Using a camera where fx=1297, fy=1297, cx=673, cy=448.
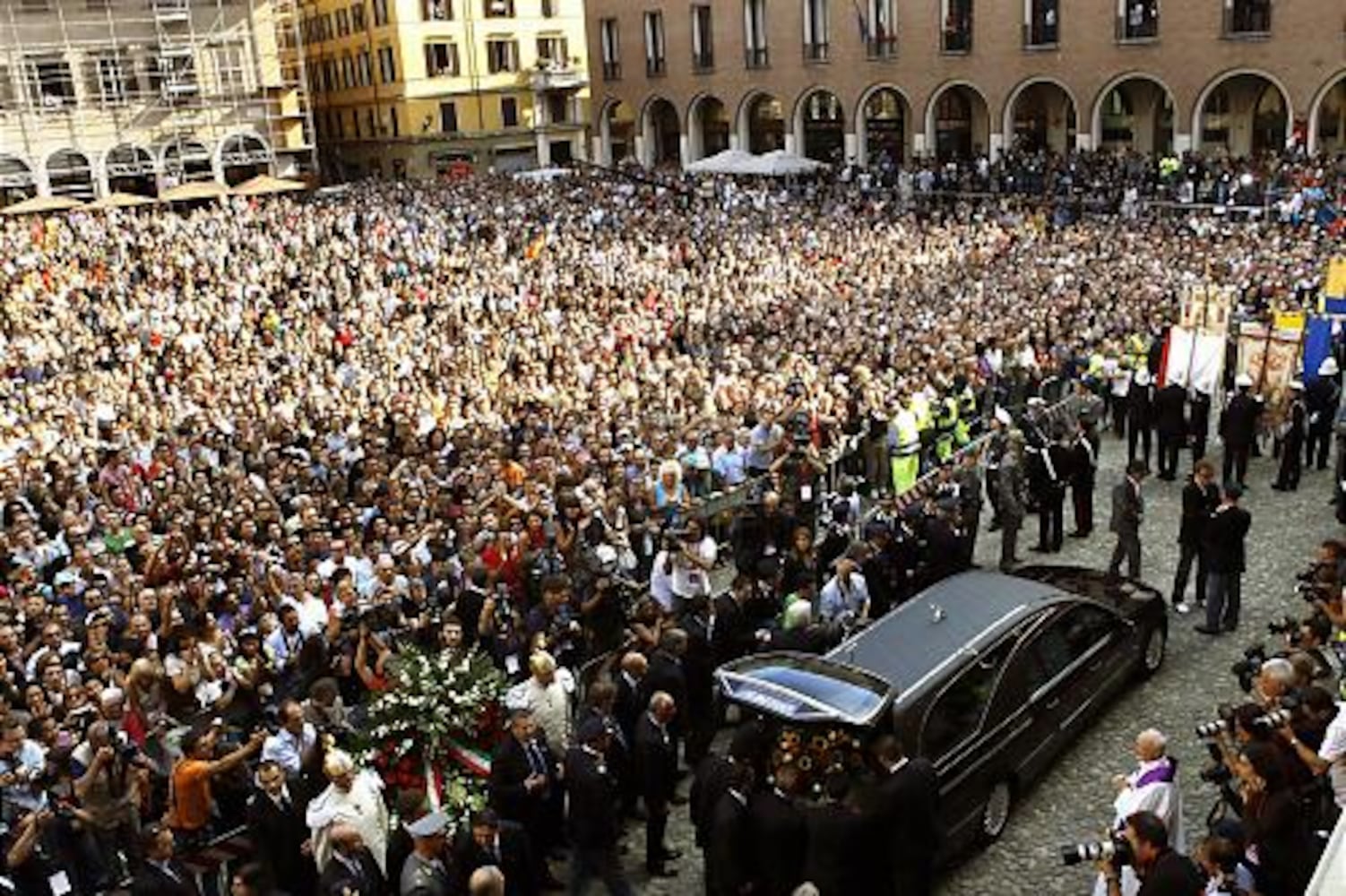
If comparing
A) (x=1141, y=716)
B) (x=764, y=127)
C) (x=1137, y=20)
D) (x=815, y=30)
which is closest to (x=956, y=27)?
(x=815, y=30)

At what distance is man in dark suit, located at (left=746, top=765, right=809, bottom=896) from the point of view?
23.5 feet

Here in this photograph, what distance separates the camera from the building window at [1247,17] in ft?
113

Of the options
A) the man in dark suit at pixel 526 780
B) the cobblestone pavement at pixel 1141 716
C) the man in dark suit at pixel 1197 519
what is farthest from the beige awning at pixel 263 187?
the man in dark suit at pixel 526 780

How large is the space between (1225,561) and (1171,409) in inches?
170

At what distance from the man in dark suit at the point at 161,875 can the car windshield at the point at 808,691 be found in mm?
3285

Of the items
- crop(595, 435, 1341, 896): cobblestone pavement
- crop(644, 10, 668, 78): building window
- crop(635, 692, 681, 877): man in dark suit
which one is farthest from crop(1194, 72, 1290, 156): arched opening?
crop(635, 692, 681, 877): man in dark suit

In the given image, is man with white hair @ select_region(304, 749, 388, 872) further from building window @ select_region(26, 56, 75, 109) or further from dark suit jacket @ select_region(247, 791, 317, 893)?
building window @ select_region(26, 56, 75, 109)

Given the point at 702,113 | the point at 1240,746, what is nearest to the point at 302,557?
the point at 1240,746

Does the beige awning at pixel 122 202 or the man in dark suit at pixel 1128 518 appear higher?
the beige awning at pixel 122 202

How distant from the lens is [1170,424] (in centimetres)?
1484

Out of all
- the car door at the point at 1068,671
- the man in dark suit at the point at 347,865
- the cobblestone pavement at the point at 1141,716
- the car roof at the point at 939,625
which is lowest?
the cobblestone pavement at the point at 1141,716

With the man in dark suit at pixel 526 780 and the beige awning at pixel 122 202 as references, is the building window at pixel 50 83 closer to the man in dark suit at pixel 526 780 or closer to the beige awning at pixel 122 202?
the beige awning at pixel 122 202

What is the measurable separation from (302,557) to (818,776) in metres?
6.03

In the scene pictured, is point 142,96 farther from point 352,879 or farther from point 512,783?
point 352,879
